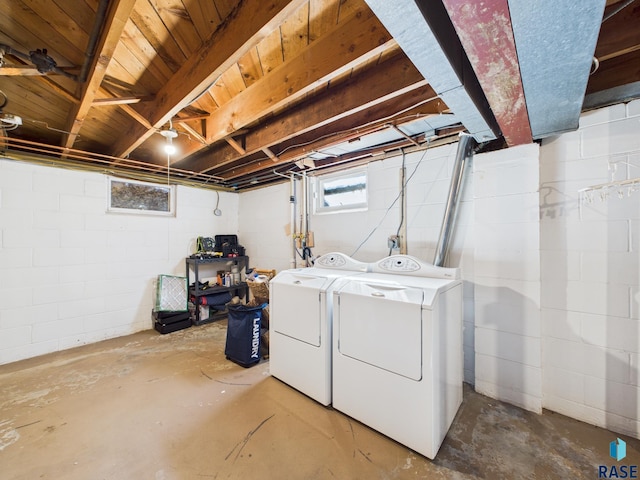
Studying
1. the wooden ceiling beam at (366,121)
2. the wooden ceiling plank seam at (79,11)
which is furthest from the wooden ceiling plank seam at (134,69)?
the wooden ceiling beam at (366,121)

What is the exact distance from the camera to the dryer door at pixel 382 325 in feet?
5.01

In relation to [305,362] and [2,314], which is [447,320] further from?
[2,314]

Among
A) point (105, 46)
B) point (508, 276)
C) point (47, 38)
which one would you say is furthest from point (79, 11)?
point (508, 276)

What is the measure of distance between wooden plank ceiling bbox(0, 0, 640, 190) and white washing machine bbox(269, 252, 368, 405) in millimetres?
1326

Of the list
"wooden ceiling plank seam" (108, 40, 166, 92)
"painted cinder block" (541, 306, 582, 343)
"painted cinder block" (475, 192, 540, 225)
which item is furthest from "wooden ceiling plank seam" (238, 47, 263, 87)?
"painted cinder block" (541, 306, 582, 343)

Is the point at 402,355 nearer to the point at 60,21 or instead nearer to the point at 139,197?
the point at 60,21

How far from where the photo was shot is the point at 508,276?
198 centimetres

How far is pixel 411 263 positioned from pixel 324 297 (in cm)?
82

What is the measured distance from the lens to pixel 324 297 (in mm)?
1970

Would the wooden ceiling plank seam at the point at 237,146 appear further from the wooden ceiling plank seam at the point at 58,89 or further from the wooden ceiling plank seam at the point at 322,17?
the wooden ceiling plank seam at the point at 322,17

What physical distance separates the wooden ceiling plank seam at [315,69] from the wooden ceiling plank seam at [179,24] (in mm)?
461

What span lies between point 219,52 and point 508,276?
2503 mm

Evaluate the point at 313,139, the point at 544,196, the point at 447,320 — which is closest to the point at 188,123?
the point at 313,139

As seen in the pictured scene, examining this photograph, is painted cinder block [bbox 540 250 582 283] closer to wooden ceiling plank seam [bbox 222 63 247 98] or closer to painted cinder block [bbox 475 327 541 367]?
painted cinder block [bbox 475 327 541 367]
